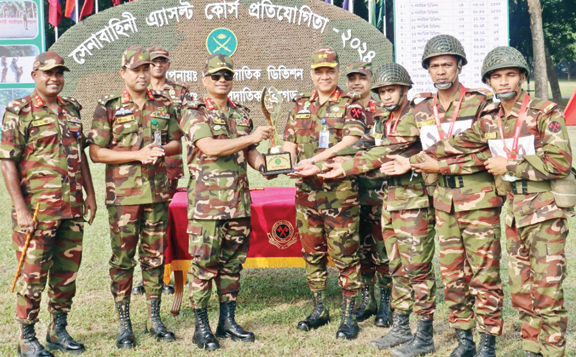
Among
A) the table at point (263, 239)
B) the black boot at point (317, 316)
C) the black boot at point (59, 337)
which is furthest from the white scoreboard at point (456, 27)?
the black boot at point (59, 337)

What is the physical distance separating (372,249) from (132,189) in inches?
84.5

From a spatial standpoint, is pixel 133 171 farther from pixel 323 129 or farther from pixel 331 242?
pixel 331 242

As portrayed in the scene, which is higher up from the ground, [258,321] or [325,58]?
[325,58]

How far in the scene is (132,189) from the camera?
5023 millimetres

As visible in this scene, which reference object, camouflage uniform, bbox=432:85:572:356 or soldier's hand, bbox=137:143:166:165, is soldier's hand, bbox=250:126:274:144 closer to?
soldier's hand, bbox=137:143:166:165

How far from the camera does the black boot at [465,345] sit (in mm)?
4578

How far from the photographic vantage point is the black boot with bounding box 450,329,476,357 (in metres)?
4.58

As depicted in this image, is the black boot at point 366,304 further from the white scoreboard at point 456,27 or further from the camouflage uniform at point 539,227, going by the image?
the white scoreboard at point 456,27

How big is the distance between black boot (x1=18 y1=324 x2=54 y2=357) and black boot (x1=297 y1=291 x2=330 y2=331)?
2.03m

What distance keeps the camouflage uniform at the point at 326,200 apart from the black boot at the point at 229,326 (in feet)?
2.34

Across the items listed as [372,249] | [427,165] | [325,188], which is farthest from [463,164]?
[372,249]

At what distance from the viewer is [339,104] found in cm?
529

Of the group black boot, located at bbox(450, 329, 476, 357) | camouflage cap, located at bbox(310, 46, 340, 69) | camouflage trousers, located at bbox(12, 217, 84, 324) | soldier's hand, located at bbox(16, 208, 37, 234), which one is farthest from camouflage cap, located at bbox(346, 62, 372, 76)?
soldier's hand, located at bbox(16, 208, 37, 234)

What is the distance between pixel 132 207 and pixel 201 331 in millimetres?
1107
